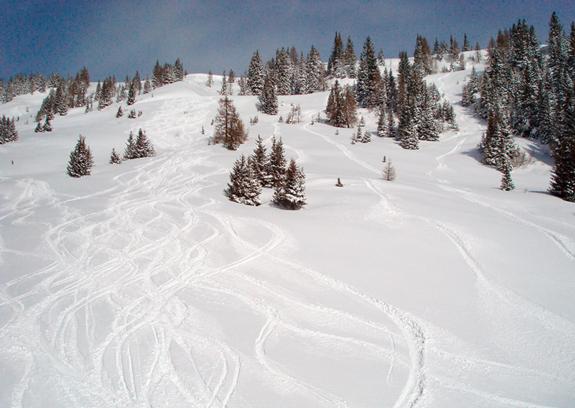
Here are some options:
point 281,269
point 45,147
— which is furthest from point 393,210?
point 45,147

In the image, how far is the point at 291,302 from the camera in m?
9.43

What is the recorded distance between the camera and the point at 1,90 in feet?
469

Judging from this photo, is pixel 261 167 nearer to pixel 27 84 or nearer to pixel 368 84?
pixel 368 84

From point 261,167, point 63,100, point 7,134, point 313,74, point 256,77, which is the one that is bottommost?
point 261,167

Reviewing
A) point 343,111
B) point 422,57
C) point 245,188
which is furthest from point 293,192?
point 422,57

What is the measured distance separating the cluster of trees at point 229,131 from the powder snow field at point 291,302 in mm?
23776

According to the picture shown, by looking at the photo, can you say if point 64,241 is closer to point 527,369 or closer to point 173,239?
point 173,239

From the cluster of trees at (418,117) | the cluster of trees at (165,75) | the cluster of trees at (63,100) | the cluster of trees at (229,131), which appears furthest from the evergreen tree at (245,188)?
the cluster of trees at (165,75)

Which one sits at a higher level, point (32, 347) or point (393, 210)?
point (393, 210)

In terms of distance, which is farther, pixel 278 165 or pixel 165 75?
pixel 165 75

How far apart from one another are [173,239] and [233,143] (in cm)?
3189

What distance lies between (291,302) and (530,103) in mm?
64492

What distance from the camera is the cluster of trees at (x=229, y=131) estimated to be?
45.8 metres

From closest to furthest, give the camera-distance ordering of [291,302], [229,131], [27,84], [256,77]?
[291,302] → [229,131] → [256,77] → [27,84]
